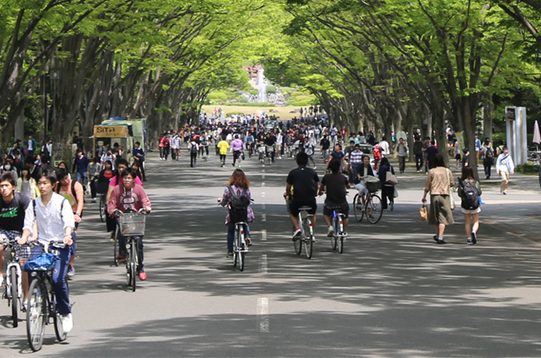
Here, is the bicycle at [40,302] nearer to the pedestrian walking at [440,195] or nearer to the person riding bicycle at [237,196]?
the person riding bicycle at [237,196]

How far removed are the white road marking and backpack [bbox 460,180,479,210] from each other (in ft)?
27.9

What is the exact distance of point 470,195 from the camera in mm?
22156

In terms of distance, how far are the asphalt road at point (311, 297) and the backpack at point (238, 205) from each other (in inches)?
30.7

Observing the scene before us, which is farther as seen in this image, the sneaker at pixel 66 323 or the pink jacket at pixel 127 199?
the pink jacket at pixel 127 199

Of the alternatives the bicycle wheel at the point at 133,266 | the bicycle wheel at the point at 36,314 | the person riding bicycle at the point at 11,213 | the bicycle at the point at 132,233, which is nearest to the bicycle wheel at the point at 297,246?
the bicycle at the point at 132,233

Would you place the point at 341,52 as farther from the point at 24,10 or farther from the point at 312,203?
the point at 312,203

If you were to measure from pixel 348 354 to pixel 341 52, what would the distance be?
51327 millimetres

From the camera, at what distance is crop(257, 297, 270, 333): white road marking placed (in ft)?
40.1

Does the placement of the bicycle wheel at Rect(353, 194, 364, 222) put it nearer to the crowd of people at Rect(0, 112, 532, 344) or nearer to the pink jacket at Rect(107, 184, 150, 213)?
the crowd of people at Rect(0, 112, 532, 344)

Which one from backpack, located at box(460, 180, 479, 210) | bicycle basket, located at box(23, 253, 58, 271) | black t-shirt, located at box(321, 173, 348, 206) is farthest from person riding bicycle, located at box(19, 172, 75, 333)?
backpack, located at box(460, 180, 479, 210)

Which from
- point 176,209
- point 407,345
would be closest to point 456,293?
point 407,345

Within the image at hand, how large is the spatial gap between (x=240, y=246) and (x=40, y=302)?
6.87m

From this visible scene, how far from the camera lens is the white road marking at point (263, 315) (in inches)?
481

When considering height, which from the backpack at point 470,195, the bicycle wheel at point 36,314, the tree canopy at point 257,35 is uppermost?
the tree canopy at point 257,35
